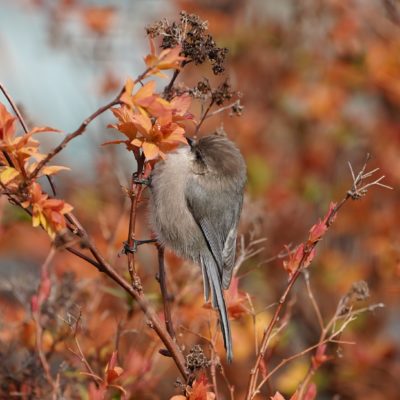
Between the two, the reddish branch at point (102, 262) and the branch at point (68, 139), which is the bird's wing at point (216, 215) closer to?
the reddish branch at point (102, 262)

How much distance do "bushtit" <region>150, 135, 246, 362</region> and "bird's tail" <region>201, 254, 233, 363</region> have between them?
14mm

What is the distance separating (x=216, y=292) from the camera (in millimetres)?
2541

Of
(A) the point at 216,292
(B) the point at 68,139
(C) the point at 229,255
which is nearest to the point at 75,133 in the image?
(B) the point at 68,139

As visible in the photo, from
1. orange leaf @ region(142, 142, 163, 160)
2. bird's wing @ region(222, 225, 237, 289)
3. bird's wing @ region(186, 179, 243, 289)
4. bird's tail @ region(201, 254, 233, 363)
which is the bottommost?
bird's tail @ region(201, 254, 233, 363)

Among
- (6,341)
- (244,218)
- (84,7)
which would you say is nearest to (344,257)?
(244,218)

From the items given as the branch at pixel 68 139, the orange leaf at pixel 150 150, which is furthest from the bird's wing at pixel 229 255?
the branch at pixel 68 139

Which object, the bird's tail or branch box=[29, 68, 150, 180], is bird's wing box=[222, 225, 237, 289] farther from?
branch box=[29, 68, 150, 180]

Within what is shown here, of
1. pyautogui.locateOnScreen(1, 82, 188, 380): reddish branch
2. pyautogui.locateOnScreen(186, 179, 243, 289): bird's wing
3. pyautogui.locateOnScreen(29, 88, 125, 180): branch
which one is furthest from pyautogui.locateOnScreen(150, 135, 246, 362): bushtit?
pyautogui.locateOnScreen(29, 88, 125, 180): branch

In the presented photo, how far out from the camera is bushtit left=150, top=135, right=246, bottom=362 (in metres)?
3.05

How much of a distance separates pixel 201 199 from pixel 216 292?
73 cm

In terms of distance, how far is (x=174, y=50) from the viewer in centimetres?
179

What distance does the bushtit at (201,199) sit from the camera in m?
3.05

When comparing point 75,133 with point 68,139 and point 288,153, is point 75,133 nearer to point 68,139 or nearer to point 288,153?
point 68,139

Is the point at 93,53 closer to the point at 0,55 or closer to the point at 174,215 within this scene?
the point at 0,55
